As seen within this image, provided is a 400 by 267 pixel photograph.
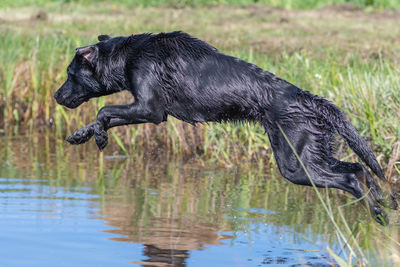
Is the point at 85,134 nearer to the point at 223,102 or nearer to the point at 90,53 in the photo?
the point at 90,53

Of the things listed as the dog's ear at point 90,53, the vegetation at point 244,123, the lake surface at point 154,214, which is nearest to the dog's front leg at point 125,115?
the dog's ear at point 90,53

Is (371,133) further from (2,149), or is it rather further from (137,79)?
(2,149)

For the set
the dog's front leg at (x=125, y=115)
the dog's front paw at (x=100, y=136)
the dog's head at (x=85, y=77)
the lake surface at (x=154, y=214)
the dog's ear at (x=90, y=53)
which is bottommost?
the lake surface at (x=154, y=214)

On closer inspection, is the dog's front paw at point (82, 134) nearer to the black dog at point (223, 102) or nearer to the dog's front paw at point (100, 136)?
the black dog at point (223, 102)

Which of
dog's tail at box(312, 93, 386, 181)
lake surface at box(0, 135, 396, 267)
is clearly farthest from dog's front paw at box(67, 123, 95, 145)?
dog's tail at box(312, 93, 386, 181)

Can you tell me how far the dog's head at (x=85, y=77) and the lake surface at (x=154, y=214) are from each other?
944 millimetres

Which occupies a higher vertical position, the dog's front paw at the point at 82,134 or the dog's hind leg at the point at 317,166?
the dog's front paw at the point at 82,134

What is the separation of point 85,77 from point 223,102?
1091 mm

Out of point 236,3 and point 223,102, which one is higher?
A: point 236,3

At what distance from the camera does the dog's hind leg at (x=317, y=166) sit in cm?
489

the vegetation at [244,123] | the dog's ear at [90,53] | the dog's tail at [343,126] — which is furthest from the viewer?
the vegetation at [244,123]

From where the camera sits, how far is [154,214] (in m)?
5.82

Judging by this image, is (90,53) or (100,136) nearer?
(100,136)

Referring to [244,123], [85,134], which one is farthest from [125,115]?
[244,123]
